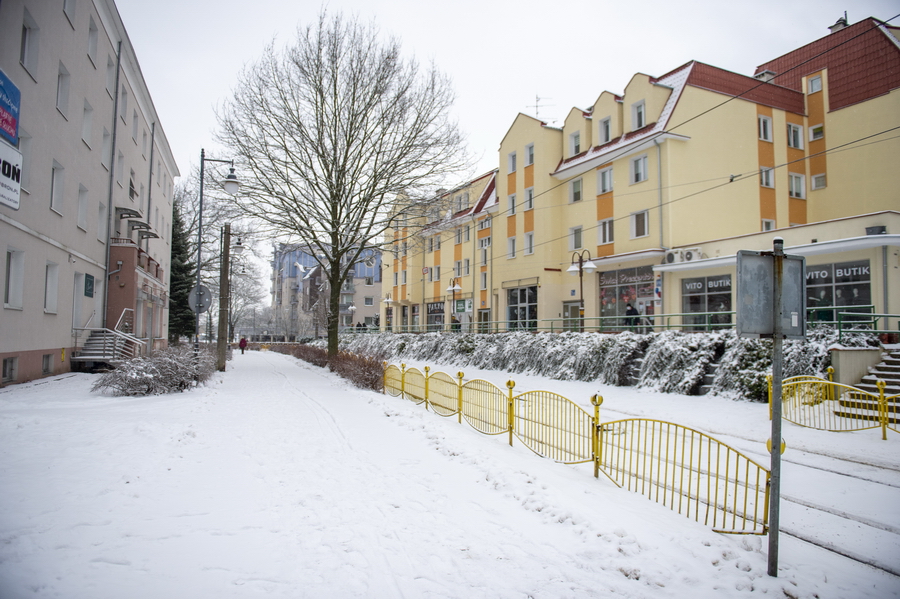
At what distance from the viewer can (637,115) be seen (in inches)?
1043

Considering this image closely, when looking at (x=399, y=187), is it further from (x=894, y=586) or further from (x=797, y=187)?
(x=797, y=187)

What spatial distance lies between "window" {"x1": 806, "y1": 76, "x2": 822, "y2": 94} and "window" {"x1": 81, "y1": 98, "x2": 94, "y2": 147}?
113 feet

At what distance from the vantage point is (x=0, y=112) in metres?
3.31

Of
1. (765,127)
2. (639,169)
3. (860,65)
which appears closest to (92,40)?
(639,169)

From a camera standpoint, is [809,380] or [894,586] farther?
[809,380]

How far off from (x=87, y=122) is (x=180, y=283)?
Result: 74.8 ft

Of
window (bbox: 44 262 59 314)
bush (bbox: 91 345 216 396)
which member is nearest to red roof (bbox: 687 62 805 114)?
bush (bbox: 91 345 216 396)

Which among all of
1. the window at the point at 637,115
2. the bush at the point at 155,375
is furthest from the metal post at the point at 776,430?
the window at the point at 637,115

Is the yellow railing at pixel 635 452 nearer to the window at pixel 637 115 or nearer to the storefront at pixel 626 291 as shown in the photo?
the storefront at pixel 626 291

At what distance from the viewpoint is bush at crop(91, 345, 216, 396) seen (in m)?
11.1

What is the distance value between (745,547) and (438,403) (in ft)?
25.3

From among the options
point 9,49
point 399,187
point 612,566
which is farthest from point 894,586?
point 399,187

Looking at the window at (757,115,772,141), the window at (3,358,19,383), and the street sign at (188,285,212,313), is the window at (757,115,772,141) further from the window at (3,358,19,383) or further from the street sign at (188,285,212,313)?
the window at (3,358,19,383)

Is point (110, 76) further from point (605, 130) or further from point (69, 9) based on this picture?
point (605, 130)
